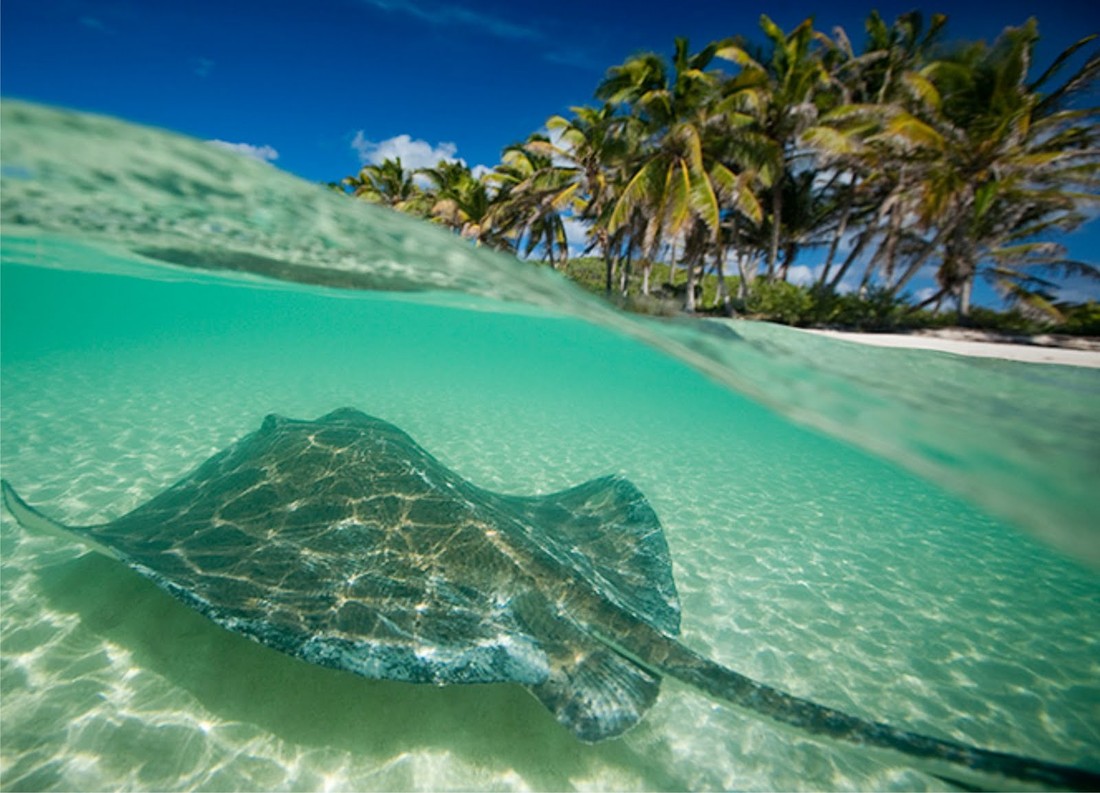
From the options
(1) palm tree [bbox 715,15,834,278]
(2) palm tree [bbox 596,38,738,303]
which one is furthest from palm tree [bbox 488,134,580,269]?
(1) palm tree [bbox 715,15,834,278]

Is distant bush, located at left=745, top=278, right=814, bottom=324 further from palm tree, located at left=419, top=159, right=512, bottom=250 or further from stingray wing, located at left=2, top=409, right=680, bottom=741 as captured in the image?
palm tree, located at left=419, top=159, right=512, bottom=250

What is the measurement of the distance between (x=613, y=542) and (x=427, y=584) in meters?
2.35

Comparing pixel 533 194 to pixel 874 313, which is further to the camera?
pixel 533 194

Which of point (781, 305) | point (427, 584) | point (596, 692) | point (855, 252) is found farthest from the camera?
point (855, 252)

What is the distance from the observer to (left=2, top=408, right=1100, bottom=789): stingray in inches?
114

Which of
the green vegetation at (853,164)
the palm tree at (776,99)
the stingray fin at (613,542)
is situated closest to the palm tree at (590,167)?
the green vegetation at (853,164)

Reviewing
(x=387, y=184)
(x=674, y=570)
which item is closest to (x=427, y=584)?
(x=674, y=570)

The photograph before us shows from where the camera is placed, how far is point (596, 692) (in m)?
3.12

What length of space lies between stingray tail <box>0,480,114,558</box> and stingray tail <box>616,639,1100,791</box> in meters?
4.16

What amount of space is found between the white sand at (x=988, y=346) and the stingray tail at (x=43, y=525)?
31.9ft

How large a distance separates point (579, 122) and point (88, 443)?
23.3m

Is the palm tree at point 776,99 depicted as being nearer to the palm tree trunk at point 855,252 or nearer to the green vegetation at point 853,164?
the green vegetation at point 853,164

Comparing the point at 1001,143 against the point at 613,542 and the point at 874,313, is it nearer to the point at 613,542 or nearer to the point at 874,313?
the point at 874,313

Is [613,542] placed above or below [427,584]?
below
